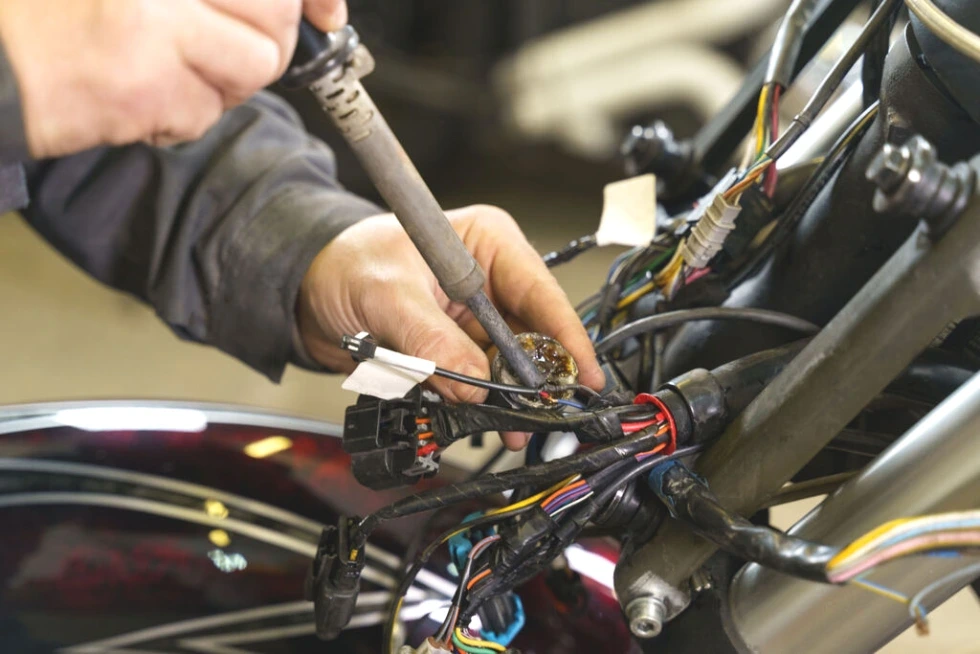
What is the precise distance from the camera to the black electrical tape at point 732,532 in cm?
36

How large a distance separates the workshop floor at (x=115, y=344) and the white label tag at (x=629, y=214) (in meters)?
1.00

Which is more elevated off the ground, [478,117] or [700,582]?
[700,582]

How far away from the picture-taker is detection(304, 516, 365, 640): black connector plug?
1.61ft

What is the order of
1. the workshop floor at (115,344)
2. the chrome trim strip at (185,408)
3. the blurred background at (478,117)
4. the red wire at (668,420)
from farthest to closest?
the blurred background at (478,117), the workshop floor at (115,344), the chrome trim strip at (185,408), the red wire at (668,420)

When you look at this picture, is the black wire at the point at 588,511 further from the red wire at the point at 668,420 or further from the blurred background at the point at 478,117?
the blurred background at the point at 478,117

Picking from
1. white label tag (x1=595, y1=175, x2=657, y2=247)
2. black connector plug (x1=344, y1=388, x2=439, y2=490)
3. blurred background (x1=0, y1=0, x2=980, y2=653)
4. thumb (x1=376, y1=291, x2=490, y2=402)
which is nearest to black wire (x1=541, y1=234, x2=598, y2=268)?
white label tag (x1=595, y1=175, x2=657, y2=247)

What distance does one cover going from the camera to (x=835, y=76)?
1.70ft

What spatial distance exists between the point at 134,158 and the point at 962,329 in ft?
2.41

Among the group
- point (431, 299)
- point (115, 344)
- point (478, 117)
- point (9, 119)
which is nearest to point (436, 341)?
point (431, 299)

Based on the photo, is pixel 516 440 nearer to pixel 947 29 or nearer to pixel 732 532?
pixel 732 532

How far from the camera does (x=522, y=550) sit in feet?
1.49

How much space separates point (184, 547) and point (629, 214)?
1.35ft

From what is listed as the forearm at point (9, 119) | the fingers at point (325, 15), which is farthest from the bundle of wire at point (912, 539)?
the forearm at point (9, 119)

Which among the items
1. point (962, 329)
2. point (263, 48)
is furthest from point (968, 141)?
point (263, 48)
